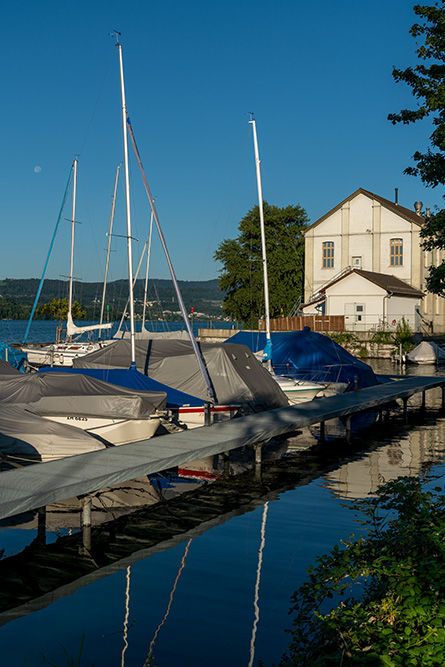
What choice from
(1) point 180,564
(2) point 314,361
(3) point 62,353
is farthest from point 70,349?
(1) point 180,564

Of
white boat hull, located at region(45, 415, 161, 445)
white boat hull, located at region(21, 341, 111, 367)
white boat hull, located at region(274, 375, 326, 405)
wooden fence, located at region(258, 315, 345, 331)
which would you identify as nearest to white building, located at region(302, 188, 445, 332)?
wooden fence, located at region(258, 315, 345, 331)

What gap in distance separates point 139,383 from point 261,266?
59543 mm

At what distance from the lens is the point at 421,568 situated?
696 cm

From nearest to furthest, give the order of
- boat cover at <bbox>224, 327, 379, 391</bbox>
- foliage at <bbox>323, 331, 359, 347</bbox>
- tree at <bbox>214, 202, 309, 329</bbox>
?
boat cover at <bbox>224, 327, 379, 391</bbox> → foliage at <bbox>323, 331, 359, 347</bbox> → tree at <bbox>214, 202, 309, 329</bbox>

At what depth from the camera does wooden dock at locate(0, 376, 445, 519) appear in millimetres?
11148

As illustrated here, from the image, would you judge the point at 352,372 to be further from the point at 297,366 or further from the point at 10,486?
the point at 10,486

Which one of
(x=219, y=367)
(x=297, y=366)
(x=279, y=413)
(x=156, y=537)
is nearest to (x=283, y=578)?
(x=156, y=537)

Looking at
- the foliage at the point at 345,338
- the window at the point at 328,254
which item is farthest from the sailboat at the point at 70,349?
the window at the point at 328,254

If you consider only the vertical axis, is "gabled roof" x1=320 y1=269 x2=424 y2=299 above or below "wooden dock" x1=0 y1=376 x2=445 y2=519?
above

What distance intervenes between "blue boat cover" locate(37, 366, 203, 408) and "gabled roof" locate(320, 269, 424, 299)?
147 feet

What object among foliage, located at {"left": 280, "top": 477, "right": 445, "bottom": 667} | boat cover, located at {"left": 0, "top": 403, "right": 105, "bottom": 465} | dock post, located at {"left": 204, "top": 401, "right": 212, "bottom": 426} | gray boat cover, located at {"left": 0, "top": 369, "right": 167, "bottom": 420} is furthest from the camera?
dock post, located at {"left": 204, "top": 401, "right": 212, "bottom": 426}

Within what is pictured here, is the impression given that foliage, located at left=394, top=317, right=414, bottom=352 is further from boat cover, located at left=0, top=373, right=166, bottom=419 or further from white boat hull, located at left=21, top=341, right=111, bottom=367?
boat cover, located at left=0, top=373, right=166, bottom=419

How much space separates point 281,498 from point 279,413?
220 inches

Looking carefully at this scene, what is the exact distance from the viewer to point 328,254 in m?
74.0
